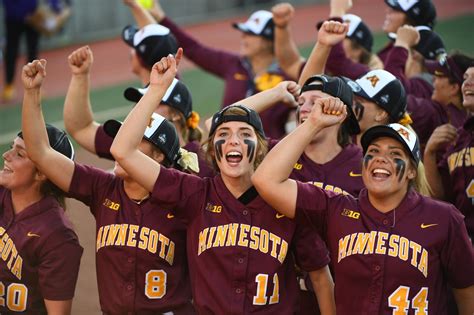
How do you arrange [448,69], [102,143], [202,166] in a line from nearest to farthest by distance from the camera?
1. [202,166]
2. [102,143]
3. [448,69]

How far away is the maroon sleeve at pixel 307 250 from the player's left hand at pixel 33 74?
67.5 inches

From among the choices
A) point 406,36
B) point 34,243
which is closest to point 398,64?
point 406,36

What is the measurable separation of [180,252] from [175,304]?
31 cm

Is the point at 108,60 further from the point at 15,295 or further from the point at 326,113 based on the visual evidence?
the point at 326,113

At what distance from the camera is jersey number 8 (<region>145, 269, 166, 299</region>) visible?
562 cm

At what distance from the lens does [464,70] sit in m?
7.20

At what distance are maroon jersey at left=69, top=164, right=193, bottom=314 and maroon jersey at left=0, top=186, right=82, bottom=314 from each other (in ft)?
0.66

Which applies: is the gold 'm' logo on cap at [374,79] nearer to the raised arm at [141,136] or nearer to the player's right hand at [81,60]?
the raised arm at [141,136]

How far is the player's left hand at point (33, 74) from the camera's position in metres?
5.51

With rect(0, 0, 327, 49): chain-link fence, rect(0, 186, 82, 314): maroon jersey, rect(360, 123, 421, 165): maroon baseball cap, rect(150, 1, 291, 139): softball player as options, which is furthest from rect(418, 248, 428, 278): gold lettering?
rect(0, 0, 327, 49): chain-link fence

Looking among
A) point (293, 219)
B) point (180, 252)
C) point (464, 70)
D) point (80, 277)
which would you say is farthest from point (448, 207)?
point (80, 277)

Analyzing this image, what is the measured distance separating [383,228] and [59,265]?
1930 mm

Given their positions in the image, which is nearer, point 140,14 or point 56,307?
point 56,307

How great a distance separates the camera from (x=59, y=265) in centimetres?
568
